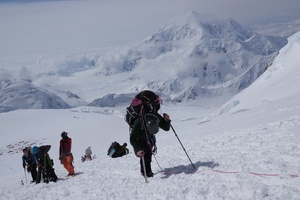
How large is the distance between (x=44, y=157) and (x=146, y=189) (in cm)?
826

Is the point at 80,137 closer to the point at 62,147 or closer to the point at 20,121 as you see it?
the point at 20,121

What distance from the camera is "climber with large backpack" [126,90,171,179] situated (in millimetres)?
8586

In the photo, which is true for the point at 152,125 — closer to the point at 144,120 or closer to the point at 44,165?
the point at 144,120

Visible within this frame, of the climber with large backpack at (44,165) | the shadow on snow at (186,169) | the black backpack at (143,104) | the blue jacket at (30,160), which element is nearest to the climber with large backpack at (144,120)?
the black backpack at (143,104)

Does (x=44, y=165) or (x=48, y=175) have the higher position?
(x=44, y=165)

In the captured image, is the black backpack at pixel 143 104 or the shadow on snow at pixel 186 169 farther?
the shadow on snow at pixel 186 169

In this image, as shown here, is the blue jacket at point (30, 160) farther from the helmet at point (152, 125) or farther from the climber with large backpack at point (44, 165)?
the helmet at point (152, 125)

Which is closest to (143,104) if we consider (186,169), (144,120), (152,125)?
(144,120)

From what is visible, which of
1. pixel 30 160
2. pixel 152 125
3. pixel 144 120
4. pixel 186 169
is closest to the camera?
pixel 152 125

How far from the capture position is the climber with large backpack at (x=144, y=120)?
859 centimetres

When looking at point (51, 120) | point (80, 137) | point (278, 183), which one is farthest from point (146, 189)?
point (51, 120)

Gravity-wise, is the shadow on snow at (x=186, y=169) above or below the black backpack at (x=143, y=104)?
below

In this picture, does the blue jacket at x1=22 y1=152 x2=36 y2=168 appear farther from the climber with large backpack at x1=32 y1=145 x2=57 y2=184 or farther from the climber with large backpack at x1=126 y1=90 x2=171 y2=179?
the climber with large backpack at x1=126 y1=90 x2=171 y2=179

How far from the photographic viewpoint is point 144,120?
8.66 m
